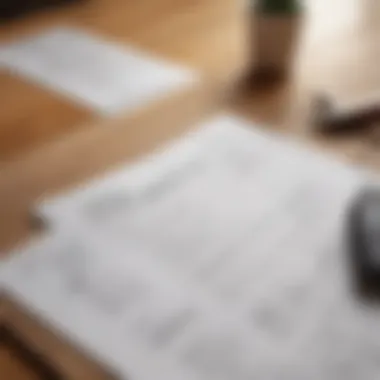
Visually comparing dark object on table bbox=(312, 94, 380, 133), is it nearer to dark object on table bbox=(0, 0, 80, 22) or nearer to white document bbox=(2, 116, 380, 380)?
white document bbox=(2, 116, 380, 380)

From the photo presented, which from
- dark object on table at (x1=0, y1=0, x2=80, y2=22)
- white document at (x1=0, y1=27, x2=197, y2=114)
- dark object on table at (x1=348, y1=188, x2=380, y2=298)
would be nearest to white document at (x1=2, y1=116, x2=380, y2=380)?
dark object on table at (x1=348, y1=188, x2=380, y2=298)

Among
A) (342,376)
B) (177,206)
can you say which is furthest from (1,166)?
(342,376)

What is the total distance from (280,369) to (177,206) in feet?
0.76

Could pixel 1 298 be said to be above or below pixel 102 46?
below

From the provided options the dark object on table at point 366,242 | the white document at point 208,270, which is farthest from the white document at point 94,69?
the dark object on table at point 366,242

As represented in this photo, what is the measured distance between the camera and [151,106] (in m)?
0.98

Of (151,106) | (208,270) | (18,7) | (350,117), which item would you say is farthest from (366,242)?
(18,7)

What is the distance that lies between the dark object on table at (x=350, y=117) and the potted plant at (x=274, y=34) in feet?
0.38

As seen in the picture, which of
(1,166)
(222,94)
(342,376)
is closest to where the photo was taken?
(342,376)

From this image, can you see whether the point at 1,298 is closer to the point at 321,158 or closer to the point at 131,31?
the point at 321,158

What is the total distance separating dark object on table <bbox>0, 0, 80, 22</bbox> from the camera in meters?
1.21

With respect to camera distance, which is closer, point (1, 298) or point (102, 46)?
point (1, 298)

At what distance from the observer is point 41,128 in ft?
3.09

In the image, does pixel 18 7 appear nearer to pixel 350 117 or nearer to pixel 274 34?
pixel 274 34
